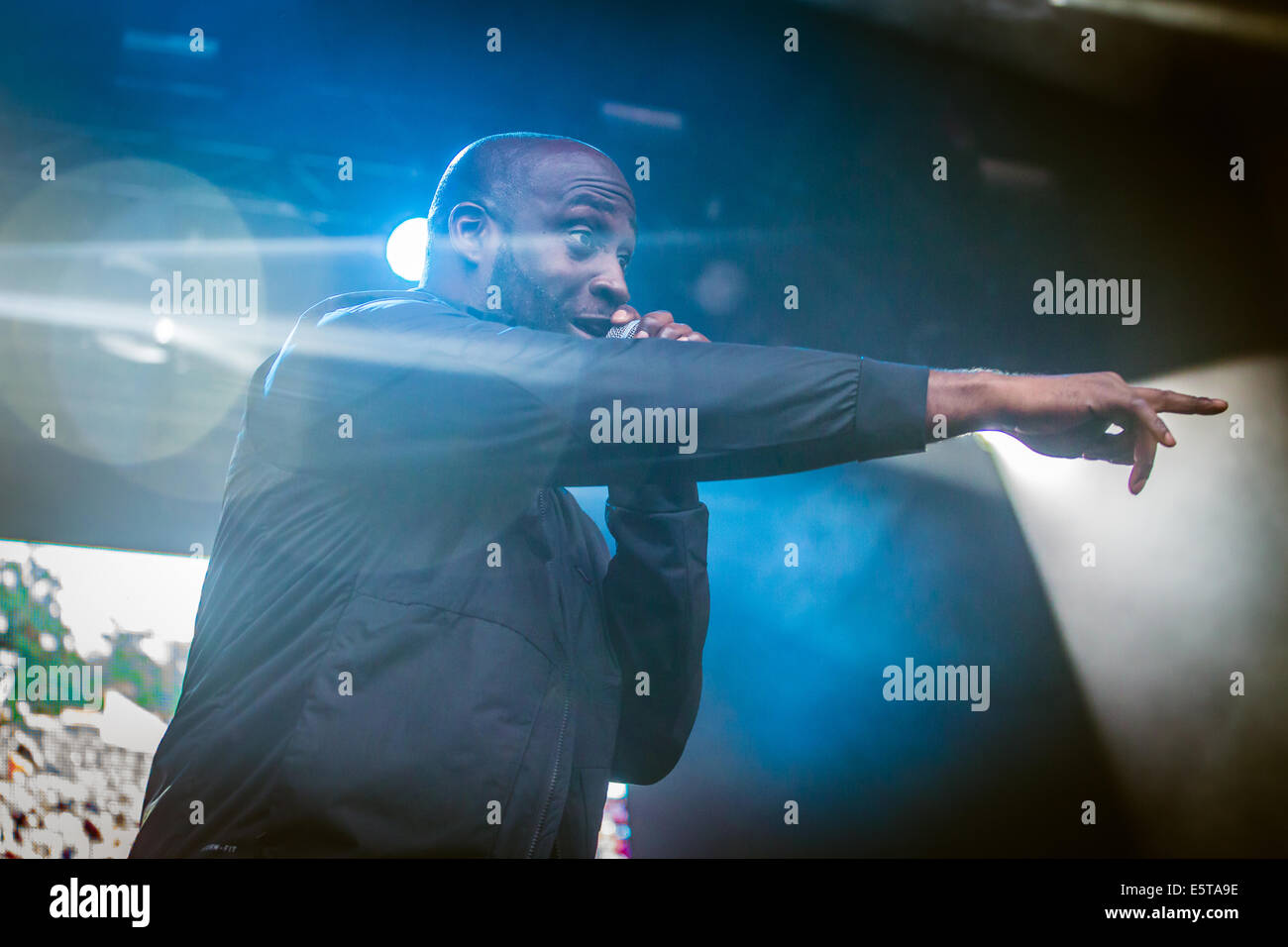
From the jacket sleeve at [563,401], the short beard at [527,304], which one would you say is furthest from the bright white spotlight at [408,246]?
the jacket sleeve at [563,401]

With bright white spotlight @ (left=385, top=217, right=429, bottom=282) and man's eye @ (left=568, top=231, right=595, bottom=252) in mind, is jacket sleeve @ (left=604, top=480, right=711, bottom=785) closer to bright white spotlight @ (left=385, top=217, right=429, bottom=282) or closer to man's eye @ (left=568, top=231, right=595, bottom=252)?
man's eye @ (left=568, top=231, right=595, bottom=252)

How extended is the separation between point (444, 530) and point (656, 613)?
15.8 inches

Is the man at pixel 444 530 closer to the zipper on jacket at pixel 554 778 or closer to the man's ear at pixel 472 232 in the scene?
the zipper on jacket at pixel 554 778

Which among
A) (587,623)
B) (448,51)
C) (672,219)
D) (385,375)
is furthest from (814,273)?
(385,375)

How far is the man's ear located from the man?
262mm

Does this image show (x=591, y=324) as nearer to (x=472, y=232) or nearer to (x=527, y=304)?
(x=527, y=304)

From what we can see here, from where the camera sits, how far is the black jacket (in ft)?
3.26

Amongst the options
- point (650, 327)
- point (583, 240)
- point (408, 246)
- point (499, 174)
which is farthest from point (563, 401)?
point (408, 246)

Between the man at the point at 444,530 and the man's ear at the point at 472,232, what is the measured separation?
262mm

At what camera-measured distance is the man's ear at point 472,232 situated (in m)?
1.46

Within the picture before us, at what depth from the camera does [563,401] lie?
1007mm

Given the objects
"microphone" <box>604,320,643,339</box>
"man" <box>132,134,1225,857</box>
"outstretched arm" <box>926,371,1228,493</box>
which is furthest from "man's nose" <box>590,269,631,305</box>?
"outstretched arm" <box>926,371,1228,493</box>

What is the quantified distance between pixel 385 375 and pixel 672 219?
5.10 feet

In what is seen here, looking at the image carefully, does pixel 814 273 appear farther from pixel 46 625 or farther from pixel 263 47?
pixel 46 625
